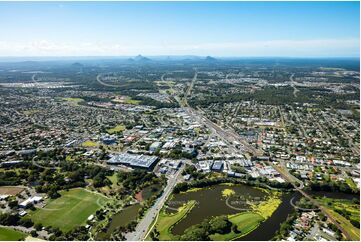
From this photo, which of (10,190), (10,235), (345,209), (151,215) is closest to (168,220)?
(151,215)

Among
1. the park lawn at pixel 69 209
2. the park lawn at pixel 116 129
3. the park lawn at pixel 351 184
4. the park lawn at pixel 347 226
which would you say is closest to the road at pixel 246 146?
the park lawn at pixel 347 226

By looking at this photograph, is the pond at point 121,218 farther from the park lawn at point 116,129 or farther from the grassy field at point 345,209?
the park lawn at point 116,129

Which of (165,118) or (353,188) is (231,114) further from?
(353,188)

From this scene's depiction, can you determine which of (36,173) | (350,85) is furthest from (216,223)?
(350,85)

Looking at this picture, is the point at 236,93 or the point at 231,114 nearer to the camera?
the point at 231,114

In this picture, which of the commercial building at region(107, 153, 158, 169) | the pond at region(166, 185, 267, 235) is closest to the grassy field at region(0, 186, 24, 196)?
the commercial building at region(107, 153, 158, 169)

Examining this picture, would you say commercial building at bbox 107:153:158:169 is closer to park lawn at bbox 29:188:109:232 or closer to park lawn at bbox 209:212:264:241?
park lawn at bbox 29:188:109:232
